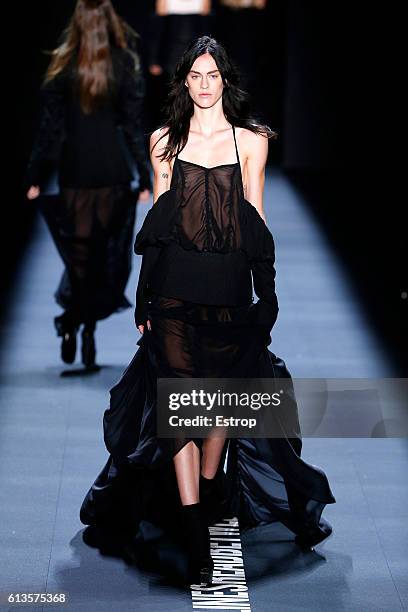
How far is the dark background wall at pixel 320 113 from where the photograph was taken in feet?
34.5

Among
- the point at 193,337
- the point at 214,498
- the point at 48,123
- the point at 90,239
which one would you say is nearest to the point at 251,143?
the point at 193,337

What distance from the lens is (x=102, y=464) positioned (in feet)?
17.2

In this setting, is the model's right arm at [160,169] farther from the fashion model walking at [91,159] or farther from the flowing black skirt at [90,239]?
the flowing black skirt at [90,239]

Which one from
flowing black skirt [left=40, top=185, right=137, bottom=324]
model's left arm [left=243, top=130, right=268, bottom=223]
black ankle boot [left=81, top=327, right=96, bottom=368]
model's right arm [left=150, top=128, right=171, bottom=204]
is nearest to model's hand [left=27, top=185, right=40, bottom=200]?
flowing black skirt [left=40, top=185, right=137, bottom=324]

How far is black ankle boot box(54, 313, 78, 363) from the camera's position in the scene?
6.52 meters

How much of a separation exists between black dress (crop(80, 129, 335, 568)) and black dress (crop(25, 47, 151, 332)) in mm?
1970

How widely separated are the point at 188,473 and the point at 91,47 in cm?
244

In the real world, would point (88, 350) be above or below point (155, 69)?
above

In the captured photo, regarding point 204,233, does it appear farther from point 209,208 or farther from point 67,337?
point 67,337

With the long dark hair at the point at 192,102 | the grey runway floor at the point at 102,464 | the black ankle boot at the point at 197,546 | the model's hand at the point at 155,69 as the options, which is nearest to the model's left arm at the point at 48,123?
the grey runway floor at the point at 102,464

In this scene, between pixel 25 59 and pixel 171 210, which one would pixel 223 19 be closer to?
pixel 25 59

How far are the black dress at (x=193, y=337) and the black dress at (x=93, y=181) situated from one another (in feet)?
6.46

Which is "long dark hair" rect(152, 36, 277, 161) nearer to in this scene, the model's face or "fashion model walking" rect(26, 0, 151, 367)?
the model's face

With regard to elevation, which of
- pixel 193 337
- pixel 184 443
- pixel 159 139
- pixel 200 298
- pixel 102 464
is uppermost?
pixel 159 139
